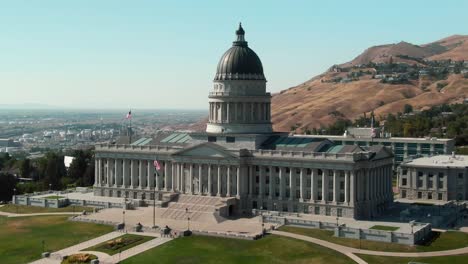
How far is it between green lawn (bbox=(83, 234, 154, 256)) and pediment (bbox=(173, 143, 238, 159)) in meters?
24.2

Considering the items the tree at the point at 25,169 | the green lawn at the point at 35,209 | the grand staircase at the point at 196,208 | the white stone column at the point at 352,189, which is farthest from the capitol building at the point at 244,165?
the tree at the point at 25,169

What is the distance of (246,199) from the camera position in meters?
111

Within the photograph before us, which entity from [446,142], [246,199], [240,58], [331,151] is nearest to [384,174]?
[331,151]

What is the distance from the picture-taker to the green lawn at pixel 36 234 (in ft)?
279

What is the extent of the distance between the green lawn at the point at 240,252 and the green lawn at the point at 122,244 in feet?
13.0

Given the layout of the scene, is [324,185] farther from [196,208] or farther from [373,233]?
[196,208]

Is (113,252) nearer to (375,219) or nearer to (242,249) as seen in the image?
(242,249)

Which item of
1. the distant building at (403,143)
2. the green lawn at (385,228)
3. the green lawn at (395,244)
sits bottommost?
the green lawn at (395,244)

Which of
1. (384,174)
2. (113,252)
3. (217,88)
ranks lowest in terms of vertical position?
(113,252)

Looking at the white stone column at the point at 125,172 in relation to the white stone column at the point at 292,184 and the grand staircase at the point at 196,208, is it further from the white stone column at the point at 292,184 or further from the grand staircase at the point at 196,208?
the white stone column at the point at 292,184

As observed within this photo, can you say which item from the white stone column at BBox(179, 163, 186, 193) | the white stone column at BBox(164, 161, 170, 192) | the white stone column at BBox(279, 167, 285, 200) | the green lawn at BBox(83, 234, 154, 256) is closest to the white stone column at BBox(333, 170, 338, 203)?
the white stone column at BBox(279, 167, 285, 200)

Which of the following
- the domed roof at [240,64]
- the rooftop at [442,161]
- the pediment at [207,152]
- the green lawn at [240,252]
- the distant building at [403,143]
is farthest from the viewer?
the distant building at [403,143]

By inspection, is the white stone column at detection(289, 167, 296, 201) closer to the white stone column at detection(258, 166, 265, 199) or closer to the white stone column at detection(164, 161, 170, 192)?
the white stone column at detection(258, 166, 265, 199)

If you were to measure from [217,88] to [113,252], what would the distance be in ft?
149
